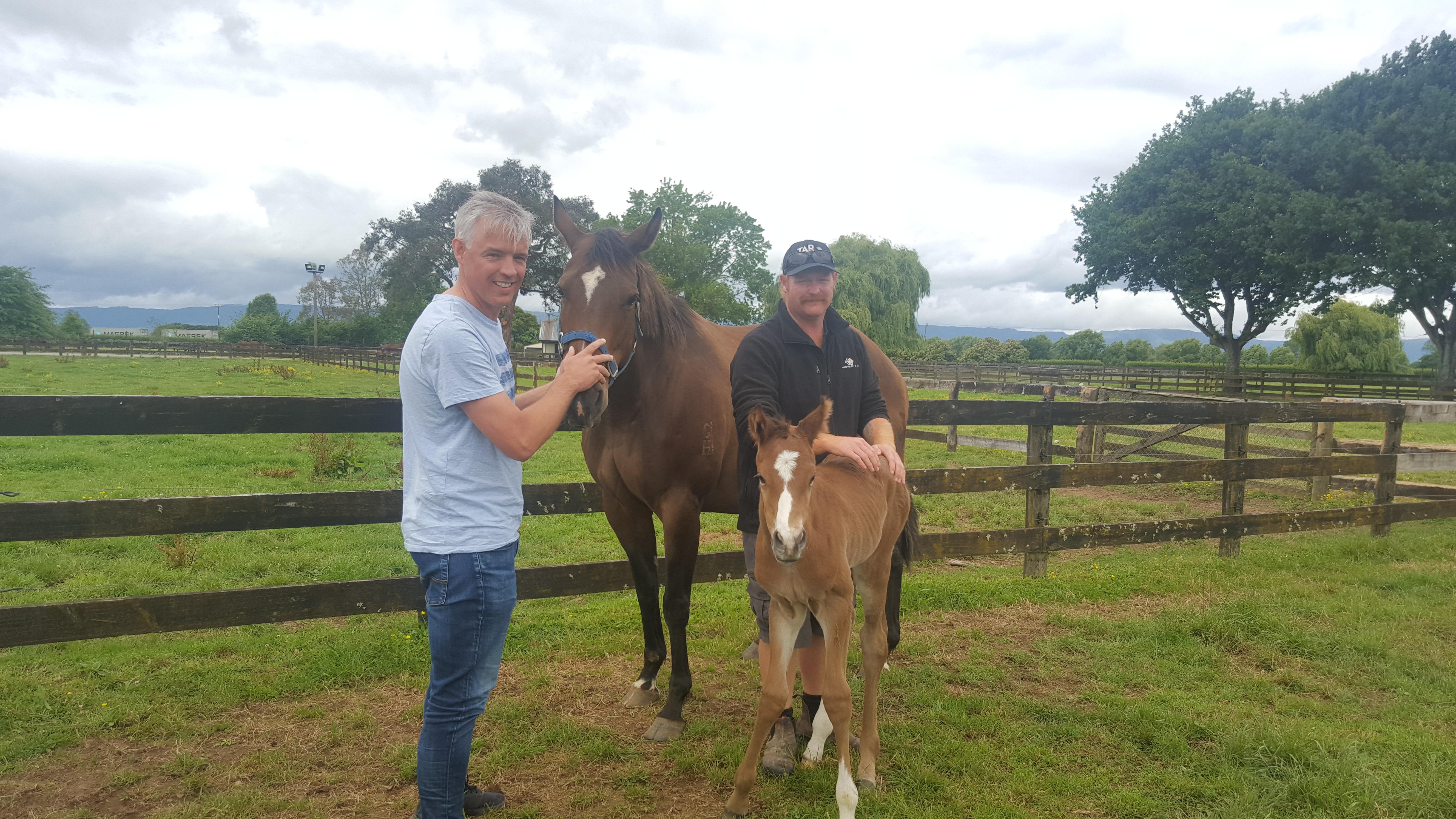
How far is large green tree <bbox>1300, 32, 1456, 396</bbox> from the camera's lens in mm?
25734

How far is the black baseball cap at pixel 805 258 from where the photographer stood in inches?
125

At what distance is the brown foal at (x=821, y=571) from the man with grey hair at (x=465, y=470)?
0.78 meters

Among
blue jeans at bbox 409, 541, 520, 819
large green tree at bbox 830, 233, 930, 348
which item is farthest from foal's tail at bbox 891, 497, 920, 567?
large green tree at bbox 830, 233, 930, 348

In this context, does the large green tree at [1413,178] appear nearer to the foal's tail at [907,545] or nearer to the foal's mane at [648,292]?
the foal's tail at [907,545]

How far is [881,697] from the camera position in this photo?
4156 millimetres

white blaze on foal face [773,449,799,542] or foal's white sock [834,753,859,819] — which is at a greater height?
white blaze on foal face [773,449,799,542]

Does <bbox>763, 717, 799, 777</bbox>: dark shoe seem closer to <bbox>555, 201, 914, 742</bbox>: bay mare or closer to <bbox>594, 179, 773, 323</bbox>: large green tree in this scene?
<bbox>555, 201, 914, 742</bbox>: bay mare

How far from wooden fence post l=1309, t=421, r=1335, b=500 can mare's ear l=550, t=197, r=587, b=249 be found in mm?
8511

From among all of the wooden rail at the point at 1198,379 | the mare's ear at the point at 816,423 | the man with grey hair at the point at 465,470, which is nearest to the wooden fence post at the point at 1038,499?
the mare's ear at the point at 816,423

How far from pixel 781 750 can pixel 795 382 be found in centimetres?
174

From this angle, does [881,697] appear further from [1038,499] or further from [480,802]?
[1038,499]

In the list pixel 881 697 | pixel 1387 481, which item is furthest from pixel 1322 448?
pixel 881 697

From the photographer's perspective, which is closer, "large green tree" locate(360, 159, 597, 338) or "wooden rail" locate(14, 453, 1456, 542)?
"wooden rail" locate(14, 453, 1456, 542)

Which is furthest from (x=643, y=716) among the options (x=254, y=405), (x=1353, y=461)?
(x=1353, y=461)
